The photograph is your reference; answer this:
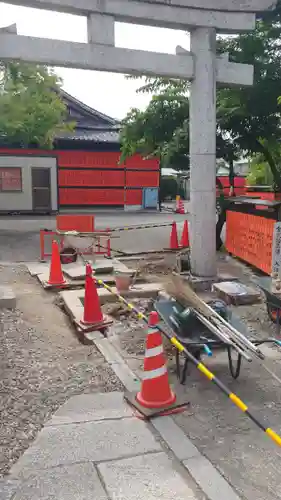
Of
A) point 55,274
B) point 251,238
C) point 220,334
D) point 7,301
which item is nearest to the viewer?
point 220,334

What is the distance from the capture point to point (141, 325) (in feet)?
21.5

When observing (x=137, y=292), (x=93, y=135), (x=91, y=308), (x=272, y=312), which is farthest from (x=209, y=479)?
(x=93, y=135)

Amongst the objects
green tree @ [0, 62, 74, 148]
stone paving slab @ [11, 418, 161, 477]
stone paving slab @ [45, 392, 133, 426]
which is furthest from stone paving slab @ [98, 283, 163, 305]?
green tree @ [0, 62, 74, 148]

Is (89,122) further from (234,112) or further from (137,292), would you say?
(137,292)

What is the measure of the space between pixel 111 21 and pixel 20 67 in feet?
25.6

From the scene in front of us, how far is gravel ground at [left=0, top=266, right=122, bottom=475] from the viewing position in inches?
147

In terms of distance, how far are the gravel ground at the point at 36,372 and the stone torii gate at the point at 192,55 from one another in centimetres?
350

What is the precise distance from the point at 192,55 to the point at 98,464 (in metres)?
7.30

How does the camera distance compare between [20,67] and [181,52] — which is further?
[20,67]

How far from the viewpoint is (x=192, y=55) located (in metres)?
8.27

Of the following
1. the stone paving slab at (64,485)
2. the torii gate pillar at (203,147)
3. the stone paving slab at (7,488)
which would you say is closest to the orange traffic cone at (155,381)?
the stone paving slab at (64,485)

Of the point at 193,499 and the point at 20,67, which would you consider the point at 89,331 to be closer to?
the point at 193,499

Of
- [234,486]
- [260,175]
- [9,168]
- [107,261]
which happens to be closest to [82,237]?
[107,261]

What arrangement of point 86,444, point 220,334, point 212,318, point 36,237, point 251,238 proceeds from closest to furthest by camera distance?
point 86,444 → point 220,334 → point 212,318 → point 251,238 → point 36,237
